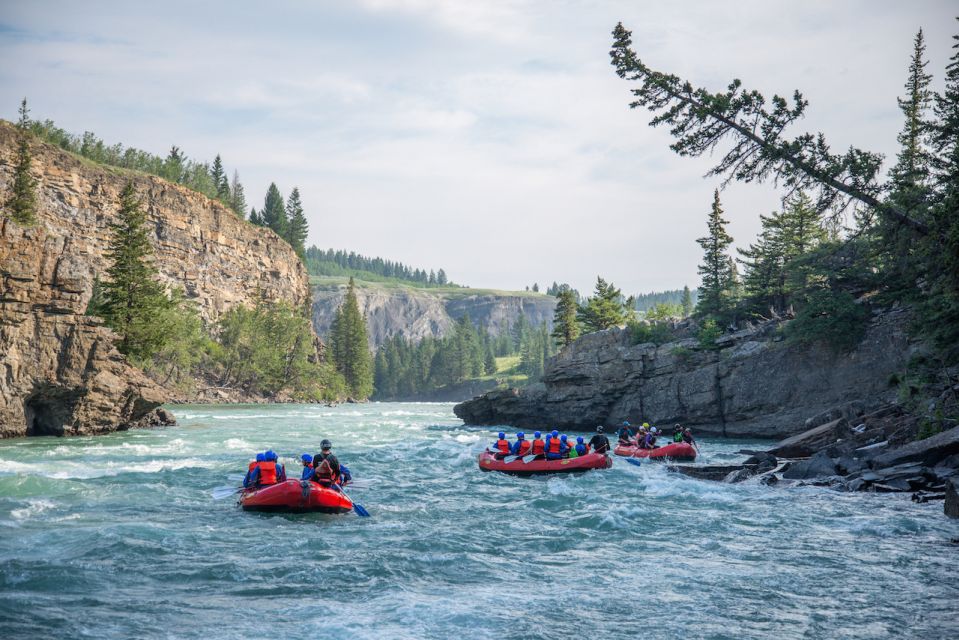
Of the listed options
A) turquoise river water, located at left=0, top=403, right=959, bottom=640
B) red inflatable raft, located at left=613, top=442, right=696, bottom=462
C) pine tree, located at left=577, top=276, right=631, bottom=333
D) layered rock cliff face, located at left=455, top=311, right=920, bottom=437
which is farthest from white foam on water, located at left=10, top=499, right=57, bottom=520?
pine tree, located at left=577, top=276, right=631, bottom=333

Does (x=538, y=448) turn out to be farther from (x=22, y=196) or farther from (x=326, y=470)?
(x=22, y=196)

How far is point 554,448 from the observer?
23.6 m

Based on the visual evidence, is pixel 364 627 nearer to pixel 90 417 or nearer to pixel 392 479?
pixel 392 479

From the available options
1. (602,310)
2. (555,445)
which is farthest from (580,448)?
(602,310)

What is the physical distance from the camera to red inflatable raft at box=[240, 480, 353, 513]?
14945mm

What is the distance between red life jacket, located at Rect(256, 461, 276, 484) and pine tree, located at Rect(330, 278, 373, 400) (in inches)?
3299

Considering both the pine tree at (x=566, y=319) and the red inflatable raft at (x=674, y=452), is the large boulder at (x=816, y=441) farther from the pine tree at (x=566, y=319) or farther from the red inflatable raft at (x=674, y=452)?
the pine tree at (x=566, y=319)

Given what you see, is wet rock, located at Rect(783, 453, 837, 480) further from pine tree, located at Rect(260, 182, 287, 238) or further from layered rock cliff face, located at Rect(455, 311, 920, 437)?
pine tree, located at Rect(260, 182, 287, 238)

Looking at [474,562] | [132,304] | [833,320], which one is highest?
[132,304]

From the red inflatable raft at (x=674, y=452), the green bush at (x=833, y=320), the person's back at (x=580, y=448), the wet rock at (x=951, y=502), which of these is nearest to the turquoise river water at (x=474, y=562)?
the wet rock at (x=951, y=502)

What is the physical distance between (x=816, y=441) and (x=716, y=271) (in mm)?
28343

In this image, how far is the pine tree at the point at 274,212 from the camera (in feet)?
365

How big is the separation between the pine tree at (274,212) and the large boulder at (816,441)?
98043mm

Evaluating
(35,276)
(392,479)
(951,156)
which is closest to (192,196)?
(35,276)
